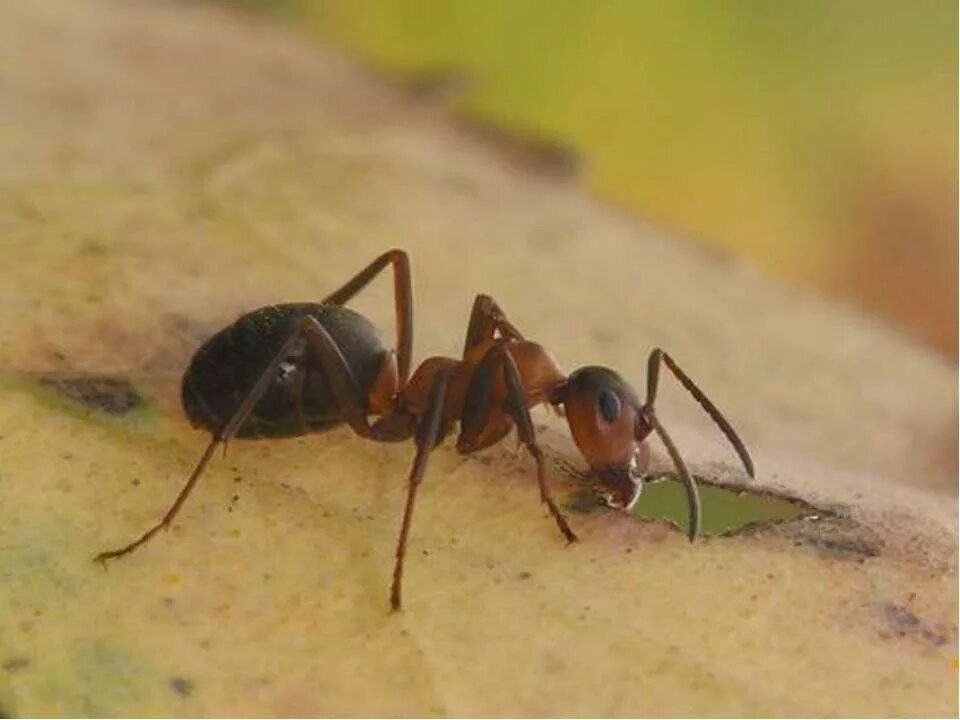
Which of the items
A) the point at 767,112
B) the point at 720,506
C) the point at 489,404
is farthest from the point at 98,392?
the point at 767,112

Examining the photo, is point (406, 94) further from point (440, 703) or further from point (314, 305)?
point (440, 703)

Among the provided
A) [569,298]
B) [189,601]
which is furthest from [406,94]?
[189,601]

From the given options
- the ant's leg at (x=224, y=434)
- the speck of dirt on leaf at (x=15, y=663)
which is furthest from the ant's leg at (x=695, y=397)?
the speck of dirt on leaf at (x=15, y=663)

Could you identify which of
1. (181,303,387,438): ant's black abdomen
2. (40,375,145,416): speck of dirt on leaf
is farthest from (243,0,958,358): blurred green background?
(40,375,145,416): speck of dirt on leaf

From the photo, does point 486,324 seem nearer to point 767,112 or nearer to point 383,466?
point 383,466

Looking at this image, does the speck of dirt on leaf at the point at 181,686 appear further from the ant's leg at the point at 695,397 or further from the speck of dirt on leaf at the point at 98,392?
the ant's leg at the point at 695,397

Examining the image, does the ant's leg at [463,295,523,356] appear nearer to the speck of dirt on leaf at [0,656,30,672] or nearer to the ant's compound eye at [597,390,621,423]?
the ant's compound eye at [597,390,621,423]
